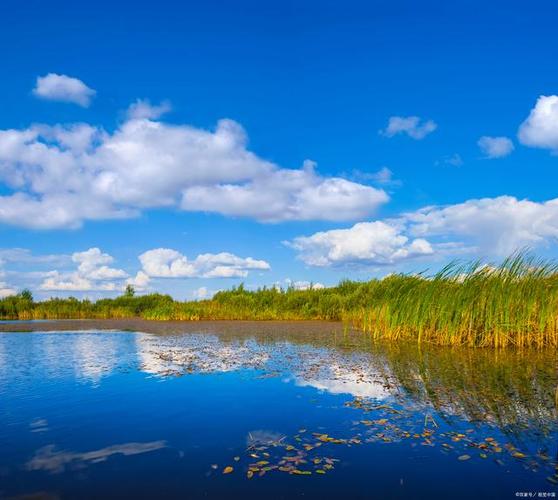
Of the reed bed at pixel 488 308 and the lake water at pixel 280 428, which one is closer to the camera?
the lake water at pixel 280 428

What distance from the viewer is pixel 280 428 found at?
4824mm

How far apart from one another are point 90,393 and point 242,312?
16152 mm

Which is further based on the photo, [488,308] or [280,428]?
[488,308]

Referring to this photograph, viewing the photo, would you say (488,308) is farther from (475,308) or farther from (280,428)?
(280,428)

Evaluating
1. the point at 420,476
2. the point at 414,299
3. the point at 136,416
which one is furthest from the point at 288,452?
the point at 414,299

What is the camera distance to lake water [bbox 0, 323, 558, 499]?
3.54 m

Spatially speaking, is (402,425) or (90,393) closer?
(402,425)

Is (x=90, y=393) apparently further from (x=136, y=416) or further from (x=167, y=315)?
(x=167, y=315)

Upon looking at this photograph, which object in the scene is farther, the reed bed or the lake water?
the reed bed

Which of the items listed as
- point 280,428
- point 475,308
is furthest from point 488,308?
point 280,428

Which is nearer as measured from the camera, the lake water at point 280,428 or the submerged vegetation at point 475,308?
the lake water at point 280,428

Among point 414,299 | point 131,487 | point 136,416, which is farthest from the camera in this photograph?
point 414,299

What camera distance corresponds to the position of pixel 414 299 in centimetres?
1194

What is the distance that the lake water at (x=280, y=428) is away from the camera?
3.54 metres
